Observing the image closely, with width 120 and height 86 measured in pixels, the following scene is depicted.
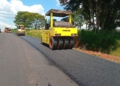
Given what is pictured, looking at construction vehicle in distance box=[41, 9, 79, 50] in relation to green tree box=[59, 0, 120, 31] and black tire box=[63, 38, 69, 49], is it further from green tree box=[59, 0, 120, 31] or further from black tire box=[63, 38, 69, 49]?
green tree box=[59, 0, 120, 31]

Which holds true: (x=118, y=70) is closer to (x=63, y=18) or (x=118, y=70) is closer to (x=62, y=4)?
(x=63, y=18)

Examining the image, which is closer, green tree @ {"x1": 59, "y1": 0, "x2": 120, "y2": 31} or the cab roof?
the cab roof

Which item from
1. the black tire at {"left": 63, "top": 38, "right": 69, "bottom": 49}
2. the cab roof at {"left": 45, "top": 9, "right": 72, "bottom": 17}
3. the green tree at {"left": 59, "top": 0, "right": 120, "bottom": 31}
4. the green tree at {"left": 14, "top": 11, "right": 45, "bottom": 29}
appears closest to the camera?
the black tire at {"left": 63, "top": 38, "right": 69, "bottom": 49}

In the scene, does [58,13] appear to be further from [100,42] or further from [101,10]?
[101,10]

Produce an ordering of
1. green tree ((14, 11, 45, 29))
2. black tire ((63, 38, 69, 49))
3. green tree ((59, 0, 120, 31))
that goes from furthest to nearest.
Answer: green tree ((14, 11, 45, 29)) → green tree ((59, 0, 120, 31)) → black tire ((63, 38, 69, 49))

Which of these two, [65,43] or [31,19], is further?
[31,19]

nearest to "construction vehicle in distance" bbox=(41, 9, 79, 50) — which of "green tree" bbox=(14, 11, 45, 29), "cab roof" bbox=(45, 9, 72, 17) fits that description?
"cab roof" bbox=(45, 9, 72, 17)

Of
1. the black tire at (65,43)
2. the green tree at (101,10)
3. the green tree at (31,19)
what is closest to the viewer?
the black tire at (65,43)

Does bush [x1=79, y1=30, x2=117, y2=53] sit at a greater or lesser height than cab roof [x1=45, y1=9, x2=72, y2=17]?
lesser

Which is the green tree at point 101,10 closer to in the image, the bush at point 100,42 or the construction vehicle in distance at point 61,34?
the bush at point 100,42

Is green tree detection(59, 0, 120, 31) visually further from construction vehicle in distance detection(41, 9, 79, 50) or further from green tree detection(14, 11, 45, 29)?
green tree detection(14, 11, 45, 29)

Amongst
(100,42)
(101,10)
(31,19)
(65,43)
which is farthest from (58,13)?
(31,19)

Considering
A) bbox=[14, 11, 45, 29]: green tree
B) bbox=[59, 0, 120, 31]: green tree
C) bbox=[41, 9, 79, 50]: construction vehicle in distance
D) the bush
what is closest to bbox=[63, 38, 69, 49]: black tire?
bbox=[41, 9, 79, 50]: construction vehicle in distance

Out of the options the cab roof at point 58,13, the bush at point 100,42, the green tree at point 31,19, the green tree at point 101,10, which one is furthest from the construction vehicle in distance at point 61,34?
the green tree at point 31,19
